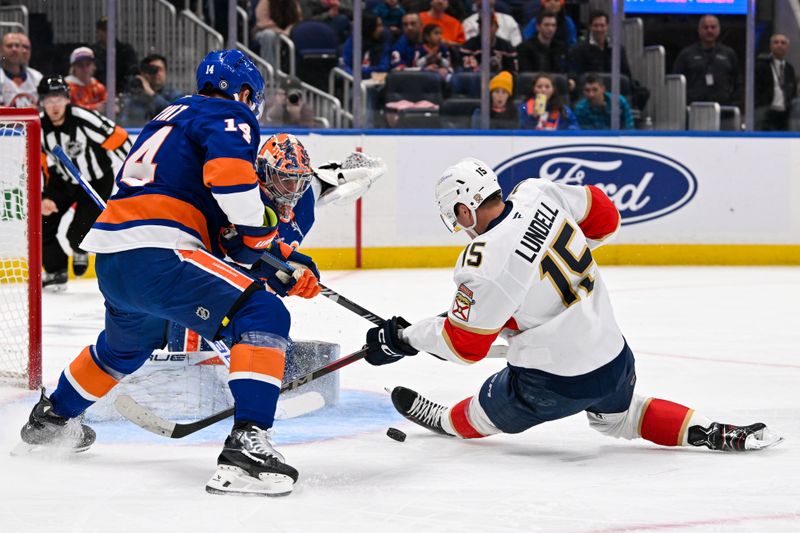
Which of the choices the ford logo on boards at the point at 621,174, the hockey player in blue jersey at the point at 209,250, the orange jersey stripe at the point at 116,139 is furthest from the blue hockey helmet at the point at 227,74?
the ford logo on boards at the point at 621,174

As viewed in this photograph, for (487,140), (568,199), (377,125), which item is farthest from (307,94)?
(568,199)

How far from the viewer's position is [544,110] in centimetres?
870

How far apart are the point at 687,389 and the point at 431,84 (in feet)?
14.9

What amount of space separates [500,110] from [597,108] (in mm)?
702

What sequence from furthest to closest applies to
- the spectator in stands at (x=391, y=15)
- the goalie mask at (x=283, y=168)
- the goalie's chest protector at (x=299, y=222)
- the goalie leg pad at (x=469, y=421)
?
1. the spectator in stands at (x=391, y=15)
2. the goalie's chest protector at (x=299, y=222)
3. the goalie mask at (x=283, y=168)
4. the goalie leg pad at (x=469, y=421)

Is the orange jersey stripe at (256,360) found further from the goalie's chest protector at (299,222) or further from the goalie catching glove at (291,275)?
the goalie's chest protector at (299,222)

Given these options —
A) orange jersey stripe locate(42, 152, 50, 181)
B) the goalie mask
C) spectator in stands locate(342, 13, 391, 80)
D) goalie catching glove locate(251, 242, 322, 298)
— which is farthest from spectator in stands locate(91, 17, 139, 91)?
goalie catching glove locate(251, 242, 322, 298)

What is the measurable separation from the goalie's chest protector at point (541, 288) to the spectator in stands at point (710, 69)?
5.96m

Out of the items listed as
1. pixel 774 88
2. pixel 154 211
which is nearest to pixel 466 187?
pixel 154 211

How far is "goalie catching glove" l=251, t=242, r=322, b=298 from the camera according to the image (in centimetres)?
337

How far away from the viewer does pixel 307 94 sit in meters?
8.33

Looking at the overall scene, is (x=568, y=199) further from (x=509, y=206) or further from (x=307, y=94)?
(x=307, y=94)

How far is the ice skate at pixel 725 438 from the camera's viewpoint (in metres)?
3.40

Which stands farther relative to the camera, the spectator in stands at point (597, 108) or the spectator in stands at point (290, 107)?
the spectator in stands at point (597, 108)
